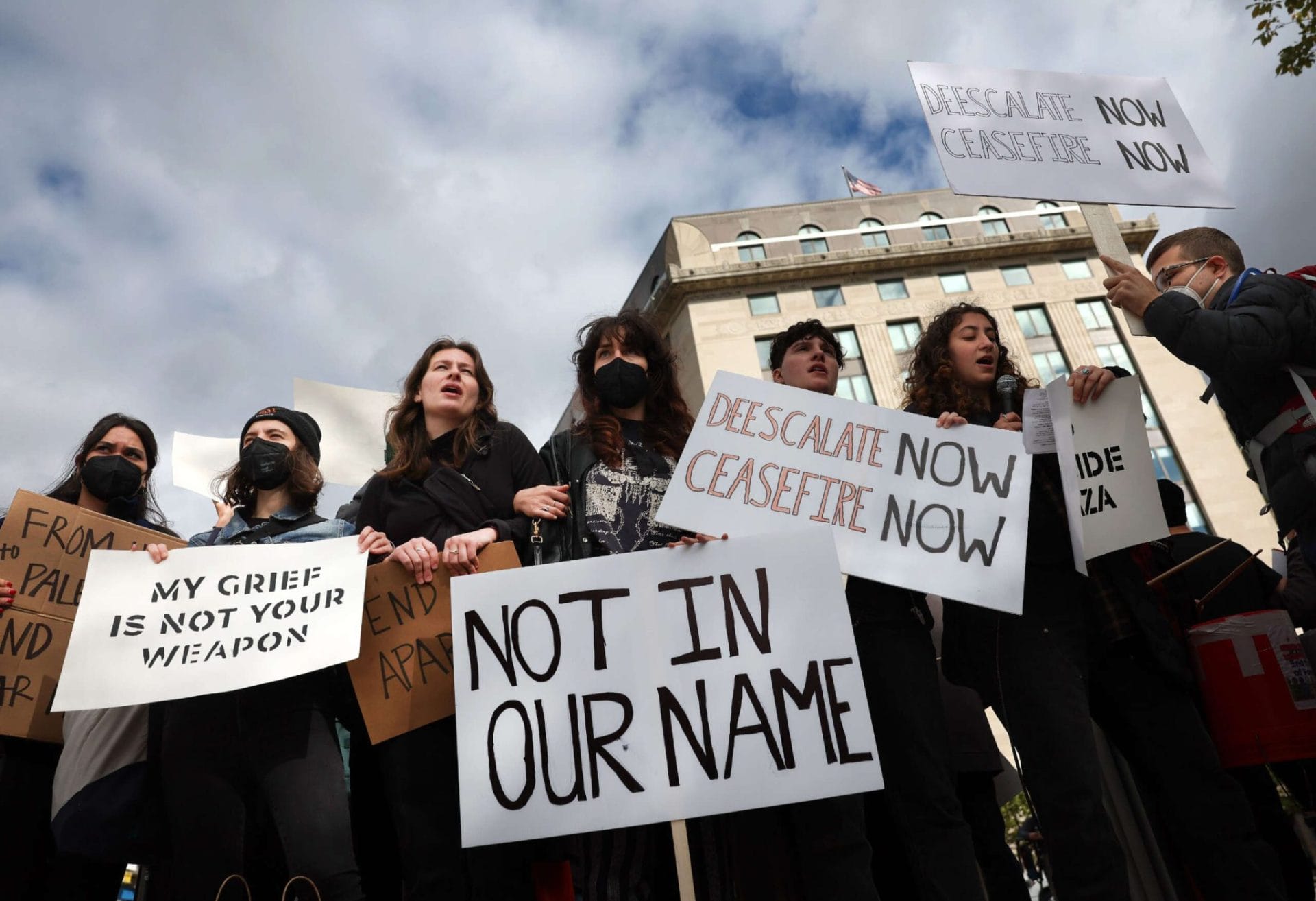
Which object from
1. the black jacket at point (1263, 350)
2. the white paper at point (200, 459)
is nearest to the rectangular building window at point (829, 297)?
the white paper at point (200, 459)

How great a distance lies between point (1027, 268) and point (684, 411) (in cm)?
3637

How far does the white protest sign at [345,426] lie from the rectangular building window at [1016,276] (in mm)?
34577

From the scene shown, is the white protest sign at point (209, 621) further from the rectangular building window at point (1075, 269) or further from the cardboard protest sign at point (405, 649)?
the rectangular building window at point (1075, 269)

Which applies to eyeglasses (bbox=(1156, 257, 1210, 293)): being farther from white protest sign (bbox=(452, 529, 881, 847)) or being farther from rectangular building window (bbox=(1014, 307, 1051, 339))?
rectangular building window (bbox=(1014, 307, 1051, 339))

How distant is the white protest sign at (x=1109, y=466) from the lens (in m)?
2.84

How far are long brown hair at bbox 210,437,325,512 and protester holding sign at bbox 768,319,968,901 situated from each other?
2.10 metres

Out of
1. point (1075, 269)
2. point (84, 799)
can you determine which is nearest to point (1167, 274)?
point (84, 799)

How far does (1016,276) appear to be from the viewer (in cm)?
3566

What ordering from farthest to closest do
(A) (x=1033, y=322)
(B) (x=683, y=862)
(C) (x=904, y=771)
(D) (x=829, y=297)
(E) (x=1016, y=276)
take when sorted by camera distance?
(E) (x=1016, y=276) < (D) (x=829, y=297) < (A) (x=1033, y=322) < (B) (x=683, y=862) < (C) (x=904, y=771)

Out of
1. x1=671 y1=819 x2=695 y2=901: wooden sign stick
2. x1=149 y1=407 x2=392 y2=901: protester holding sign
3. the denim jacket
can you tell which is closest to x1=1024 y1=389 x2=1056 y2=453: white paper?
x1=671 y1=819 x2=695 y2=901: wooden sign stick

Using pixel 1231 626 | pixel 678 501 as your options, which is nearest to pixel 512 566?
pixel 678 501

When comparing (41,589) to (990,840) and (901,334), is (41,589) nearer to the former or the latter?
(990,840)

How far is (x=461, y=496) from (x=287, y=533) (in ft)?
2.25

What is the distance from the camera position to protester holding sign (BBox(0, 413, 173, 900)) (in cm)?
269
